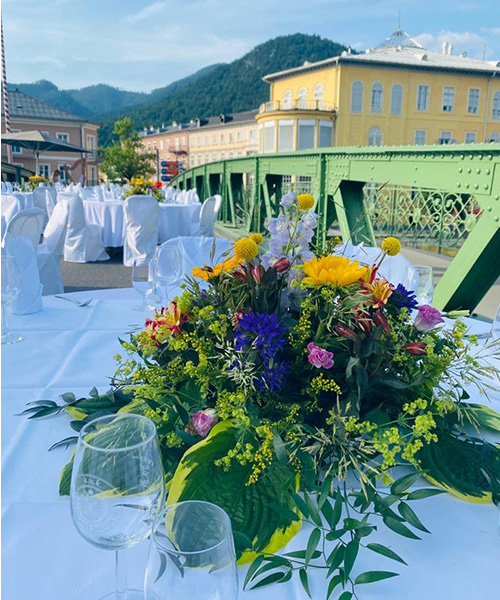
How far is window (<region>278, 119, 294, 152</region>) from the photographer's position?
3869 cm

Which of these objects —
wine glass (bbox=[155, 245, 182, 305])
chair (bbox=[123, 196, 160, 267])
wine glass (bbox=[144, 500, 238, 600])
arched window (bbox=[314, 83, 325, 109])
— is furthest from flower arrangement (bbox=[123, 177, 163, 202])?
arched window (bbox=[314, 83, 325, 109])

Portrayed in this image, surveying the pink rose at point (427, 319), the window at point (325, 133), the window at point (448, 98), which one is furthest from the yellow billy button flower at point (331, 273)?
the window at point (448, 98)

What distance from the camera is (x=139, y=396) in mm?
915

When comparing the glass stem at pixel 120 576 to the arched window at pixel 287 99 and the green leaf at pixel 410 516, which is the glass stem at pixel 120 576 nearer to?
the green leaf at pixel 410 516

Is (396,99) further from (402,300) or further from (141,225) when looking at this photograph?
(402,300)

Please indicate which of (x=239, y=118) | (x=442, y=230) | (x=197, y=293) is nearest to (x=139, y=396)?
(x=197, y=293)

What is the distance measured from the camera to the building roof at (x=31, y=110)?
4481 cm

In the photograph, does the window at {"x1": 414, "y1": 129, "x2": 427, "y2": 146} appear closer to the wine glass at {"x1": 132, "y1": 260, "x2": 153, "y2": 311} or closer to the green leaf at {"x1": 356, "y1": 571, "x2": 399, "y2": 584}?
the wine glass at {"x1": 132, "y1": 260, "x2": 153, "y2": 311}

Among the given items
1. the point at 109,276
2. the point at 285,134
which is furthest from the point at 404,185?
the point at 285,134

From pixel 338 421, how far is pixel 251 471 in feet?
0.49

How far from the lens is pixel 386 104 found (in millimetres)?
38094

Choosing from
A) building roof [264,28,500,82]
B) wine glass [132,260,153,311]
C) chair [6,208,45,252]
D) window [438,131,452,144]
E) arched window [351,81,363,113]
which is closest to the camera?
wine glass [132,260,153,311]

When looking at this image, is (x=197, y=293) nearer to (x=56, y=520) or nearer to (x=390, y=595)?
(x=56, y=520)

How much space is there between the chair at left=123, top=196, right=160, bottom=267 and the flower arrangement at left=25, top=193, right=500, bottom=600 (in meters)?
6.32
